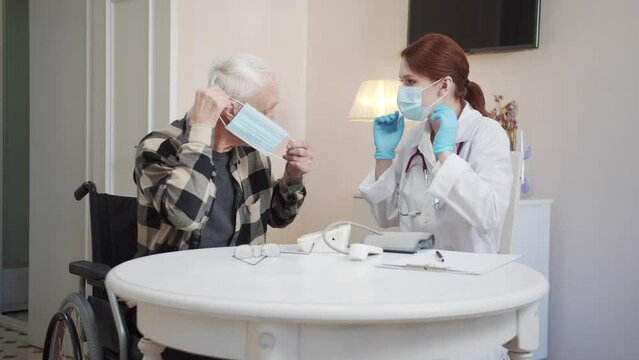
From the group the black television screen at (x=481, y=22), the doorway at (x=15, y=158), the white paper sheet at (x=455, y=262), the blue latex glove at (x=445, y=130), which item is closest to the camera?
the white paper sheet at (x=455, y=262)

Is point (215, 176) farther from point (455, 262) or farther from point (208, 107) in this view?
point (455, 262)

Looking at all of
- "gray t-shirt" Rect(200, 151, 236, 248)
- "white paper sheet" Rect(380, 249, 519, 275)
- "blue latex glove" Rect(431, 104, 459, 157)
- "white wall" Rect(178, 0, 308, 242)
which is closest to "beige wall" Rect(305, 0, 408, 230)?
"white wall" Rect(178, 0, 308, 242)

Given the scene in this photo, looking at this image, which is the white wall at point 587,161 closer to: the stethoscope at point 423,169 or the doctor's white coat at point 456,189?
the doctor's white coat at point 456,189

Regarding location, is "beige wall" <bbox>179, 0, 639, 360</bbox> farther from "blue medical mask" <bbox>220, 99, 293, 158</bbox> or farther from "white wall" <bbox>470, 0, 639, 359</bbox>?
"blue medical mask" <bbox>220, 99, 293, 158</bbox>

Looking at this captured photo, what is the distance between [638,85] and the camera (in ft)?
8.62

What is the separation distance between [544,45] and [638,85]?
0.42 meters

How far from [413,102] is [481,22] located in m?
1.23

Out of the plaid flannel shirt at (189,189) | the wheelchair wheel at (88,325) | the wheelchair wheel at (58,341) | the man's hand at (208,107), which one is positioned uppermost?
the man's hand at (208,107)

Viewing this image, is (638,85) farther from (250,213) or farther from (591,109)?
(250,213)

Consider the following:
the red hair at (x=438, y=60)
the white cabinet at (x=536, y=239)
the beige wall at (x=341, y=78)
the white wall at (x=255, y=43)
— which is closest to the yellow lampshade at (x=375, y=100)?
the beige wall at (x=341, y=78)

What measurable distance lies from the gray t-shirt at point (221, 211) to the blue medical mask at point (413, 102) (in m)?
0.55

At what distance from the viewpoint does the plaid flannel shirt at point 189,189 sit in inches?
62.2

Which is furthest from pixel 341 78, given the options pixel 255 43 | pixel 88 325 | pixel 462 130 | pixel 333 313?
pixel 333 313

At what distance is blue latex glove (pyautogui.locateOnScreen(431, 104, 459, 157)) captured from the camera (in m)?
1.76
